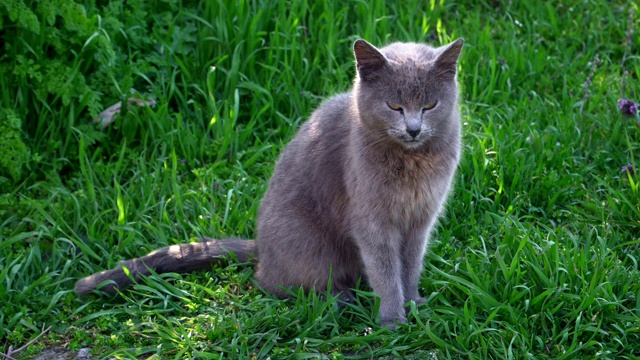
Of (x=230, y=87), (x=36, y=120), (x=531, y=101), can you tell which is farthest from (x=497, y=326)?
(x=36, y=120)

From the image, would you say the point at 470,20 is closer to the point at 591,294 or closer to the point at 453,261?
the point at 453,261

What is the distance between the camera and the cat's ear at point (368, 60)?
3.33m

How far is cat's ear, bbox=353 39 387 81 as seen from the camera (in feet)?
10.9

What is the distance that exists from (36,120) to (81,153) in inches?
16.6

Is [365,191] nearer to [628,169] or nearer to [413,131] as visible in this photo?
[413,131]

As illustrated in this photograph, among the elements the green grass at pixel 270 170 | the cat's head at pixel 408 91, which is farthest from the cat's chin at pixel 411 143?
the green grass at pixel 270 170

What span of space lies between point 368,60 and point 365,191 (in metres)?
0.55

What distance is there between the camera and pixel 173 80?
4828mm

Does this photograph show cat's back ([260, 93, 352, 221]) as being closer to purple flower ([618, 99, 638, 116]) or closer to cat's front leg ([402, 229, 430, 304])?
cat's front leg ([402, 229, 430, 304])

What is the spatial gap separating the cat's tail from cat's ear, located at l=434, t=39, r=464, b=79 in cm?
128

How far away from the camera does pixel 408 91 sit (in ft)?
10.9

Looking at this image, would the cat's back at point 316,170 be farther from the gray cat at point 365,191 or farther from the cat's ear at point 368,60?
the cat's ear at point 368,60

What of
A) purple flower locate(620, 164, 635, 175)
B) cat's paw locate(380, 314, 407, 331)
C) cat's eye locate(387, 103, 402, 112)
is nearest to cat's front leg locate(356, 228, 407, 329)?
cat's paw locate(380, 314, 407, 331)

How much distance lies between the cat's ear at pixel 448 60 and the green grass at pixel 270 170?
0.85m
